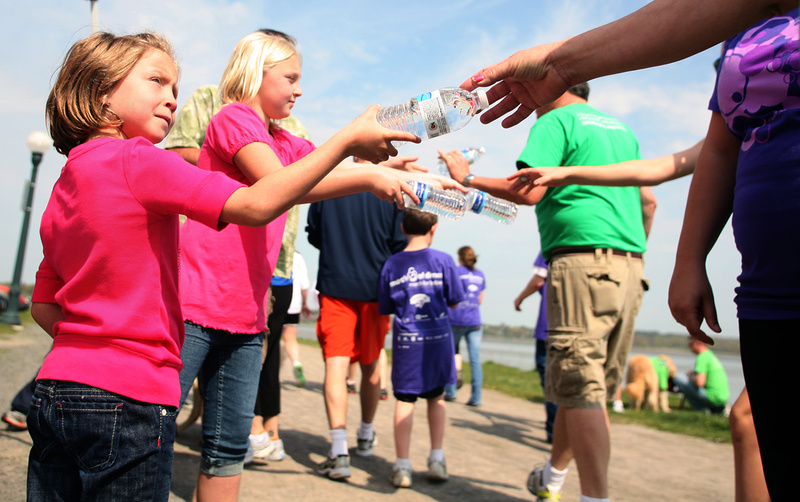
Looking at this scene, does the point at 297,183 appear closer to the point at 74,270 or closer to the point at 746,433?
the point at 74,270

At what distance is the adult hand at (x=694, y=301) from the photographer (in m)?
1.89

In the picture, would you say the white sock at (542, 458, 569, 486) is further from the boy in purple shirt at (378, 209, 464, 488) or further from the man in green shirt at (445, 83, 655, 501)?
the boy in purple shirt at (378, 209, 464, 488)

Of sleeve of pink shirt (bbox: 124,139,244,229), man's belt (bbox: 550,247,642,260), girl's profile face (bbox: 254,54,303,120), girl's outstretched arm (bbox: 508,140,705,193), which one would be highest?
girl's profile face (bbox: 254,54,303,120)

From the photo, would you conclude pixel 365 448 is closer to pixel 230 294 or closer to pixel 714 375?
pixel 230 294

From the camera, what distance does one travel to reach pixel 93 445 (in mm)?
1496

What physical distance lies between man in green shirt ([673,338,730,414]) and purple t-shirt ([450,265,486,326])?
134 inches

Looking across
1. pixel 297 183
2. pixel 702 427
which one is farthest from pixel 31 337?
pixel 297 183

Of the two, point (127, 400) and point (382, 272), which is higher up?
point (382, 272)

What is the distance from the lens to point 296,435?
5008 millimetres

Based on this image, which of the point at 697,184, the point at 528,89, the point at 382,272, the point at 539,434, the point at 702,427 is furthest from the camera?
the point at 702,427

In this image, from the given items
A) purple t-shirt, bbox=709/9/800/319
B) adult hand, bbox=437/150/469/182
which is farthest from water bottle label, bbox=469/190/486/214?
purple t-shirt, bbox=709/9/800/319

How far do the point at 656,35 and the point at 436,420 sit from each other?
316 centimetres

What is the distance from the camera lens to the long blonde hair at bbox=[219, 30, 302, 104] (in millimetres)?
2520

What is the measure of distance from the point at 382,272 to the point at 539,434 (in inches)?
128
